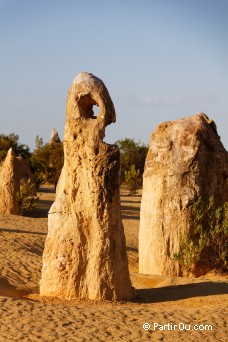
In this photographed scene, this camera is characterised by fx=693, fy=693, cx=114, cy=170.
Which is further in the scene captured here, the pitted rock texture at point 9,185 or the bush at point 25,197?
the bush at point 25,197

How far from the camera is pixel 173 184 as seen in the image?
1259 cm

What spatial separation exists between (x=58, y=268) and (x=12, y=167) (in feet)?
36.9

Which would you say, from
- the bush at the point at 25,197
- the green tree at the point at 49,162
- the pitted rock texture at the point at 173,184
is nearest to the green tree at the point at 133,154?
the green tree at the point at 49,162

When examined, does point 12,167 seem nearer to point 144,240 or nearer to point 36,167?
point 144,240

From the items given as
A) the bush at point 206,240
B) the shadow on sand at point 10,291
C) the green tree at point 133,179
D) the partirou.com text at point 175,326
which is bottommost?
the partirou.com text at point 175,326

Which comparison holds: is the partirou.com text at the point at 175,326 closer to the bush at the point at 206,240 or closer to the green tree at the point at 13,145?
the bush at the point at 206,240

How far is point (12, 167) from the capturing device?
20.7m

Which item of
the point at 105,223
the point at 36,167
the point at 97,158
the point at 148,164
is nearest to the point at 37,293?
the point at 105,223

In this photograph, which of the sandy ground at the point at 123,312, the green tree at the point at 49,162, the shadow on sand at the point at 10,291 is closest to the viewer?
the sandy ground at the point at 123,312

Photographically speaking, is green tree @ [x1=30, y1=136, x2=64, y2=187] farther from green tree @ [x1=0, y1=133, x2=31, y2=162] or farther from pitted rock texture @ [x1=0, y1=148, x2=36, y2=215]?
pitted rock texture @ [x1=0, y1=148, x2=36, y2=215]

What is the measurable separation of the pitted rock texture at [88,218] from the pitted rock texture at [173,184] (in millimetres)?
2690

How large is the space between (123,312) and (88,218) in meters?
1.47

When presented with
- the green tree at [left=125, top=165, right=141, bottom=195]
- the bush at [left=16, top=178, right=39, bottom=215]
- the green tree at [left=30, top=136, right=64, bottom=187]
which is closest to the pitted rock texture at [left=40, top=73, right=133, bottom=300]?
the bush at [left=16, top=178, right=39, bottom=215]

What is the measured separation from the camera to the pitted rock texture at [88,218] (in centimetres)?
966
